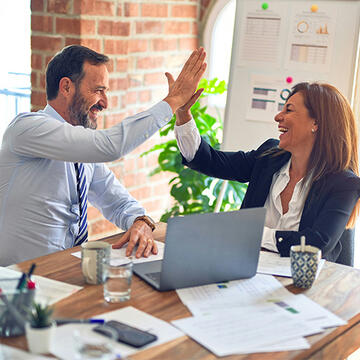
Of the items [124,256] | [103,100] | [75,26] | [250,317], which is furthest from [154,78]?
[250,317]

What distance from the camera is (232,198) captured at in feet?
11.8

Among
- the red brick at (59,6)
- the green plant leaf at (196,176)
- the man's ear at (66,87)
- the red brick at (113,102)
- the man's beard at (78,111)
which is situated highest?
the red brick at (59,6)

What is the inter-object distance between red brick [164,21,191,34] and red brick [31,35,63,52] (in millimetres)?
894

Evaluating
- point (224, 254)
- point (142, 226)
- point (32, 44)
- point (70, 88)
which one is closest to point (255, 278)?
point (224, 254)

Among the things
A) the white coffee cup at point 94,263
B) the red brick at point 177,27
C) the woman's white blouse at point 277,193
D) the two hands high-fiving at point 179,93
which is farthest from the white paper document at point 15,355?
the red brick at point 177,27

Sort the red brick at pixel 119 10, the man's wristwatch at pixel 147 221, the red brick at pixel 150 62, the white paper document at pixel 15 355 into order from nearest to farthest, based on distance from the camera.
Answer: the white paper document at pixel 15 355 < the man's wristwatch at pixel 147 221 < the red brick at pixel 119 10 < the red brick at pixel 150 62

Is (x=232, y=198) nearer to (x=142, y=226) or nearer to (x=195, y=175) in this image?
(x=195, y=175)

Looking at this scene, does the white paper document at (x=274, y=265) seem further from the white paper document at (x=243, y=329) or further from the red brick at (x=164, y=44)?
the red brick at (x=164, y=44)

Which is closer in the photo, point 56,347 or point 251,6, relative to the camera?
point 56,347

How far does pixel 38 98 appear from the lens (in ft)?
10.3

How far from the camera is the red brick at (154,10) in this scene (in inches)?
135

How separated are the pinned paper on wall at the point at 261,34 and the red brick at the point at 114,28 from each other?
1.99 ft

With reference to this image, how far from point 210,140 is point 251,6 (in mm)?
765

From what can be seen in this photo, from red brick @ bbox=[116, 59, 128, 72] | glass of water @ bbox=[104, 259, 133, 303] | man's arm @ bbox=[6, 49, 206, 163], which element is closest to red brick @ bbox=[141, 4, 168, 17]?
red brick @ bbox=[116, 59, 128, 72]
